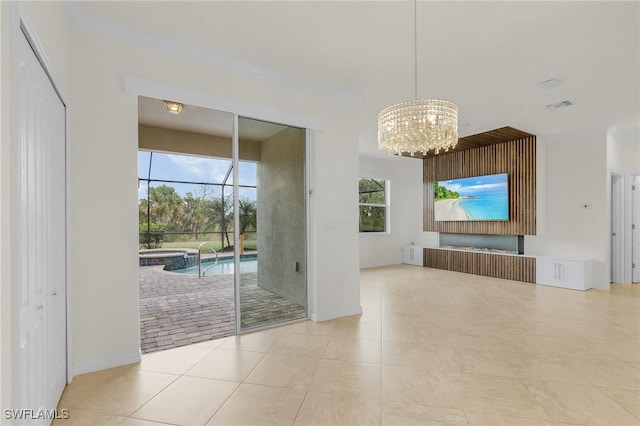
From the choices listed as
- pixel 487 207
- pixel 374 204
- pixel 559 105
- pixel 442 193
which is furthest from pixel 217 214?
pixel 559 105

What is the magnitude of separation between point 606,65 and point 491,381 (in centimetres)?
343

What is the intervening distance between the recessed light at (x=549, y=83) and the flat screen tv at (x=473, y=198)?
2.86 meters

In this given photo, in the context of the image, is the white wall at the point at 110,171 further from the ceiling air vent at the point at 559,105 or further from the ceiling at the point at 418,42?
the ceiling air vent at the point at 559,105

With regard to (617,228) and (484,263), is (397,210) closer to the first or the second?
(484,263)

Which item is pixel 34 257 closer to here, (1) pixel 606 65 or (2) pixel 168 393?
(2) pixel 168 393

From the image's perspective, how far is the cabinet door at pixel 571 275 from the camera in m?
5.24

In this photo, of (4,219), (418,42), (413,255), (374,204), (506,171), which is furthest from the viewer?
(413,255)

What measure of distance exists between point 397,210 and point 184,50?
6.55 metres

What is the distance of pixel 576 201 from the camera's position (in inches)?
226

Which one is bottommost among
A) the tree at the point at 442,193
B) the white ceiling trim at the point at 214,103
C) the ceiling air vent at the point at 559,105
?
the tree at the point at 442,193

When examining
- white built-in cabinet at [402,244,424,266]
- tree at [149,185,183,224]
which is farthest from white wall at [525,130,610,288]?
tree at [149,185,183,224]

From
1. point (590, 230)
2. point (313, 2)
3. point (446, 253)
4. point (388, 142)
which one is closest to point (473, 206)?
point (446, 253)

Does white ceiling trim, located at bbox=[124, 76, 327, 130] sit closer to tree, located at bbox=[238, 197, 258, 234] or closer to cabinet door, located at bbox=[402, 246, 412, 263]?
tree, located at bbox=[238, 197, 258, 234]

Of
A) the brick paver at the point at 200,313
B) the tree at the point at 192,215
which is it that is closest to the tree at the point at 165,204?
the tree at the point at 192,215
